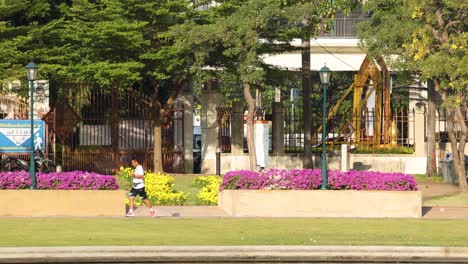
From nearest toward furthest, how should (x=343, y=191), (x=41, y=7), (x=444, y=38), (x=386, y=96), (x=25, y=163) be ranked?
(x=343, y=191), (x=444, y=38), (x=25, y=163), (x=41, y=7), (x=386, y=96)

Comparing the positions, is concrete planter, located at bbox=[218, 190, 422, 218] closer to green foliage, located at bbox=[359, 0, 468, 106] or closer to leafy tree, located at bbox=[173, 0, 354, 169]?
green foliage, located at bbox=[359, 0, 468, 106]

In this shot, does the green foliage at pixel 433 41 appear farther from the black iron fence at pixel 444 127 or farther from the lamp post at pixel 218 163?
the lamp post at pixel 218 163

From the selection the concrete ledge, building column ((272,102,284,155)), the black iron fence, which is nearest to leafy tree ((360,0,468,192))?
the black iron fence

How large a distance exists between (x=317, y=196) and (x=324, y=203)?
0.28 m

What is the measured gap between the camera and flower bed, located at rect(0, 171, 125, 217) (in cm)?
2630

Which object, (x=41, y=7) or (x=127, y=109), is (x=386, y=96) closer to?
(x=127, y=109)

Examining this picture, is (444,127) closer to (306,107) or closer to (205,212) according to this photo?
(306,107)

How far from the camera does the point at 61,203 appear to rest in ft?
87.1

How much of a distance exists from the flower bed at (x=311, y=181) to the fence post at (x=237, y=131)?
16.6 meters

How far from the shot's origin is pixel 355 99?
4803 cm

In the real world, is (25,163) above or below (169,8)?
below

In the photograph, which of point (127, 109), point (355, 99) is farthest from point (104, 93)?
point (355, 99)

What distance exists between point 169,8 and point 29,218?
694 inches

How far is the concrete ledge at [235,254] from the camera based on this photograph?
18.6 m
